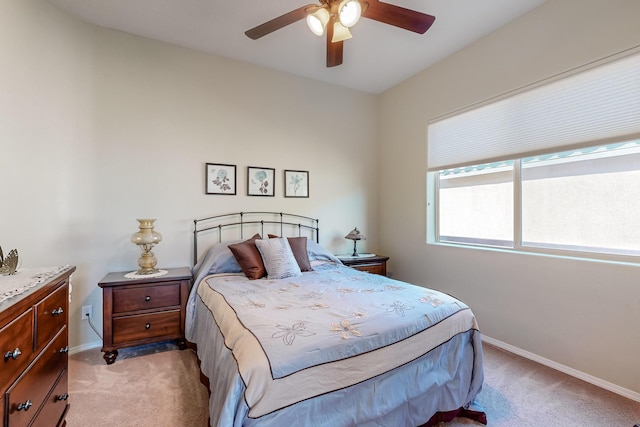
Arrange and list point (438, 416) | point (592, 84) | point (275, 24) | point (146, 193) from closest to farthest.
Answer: point (438, 416), point (275, 24), point (592, 84), point (146, 193)

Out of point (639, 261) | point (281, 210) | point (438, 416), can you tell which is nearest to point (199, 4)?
point (281, 210)

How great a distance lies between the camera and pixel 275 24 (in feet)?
6.39

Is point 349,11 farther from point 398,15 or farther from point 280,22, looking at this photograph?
point 280,22

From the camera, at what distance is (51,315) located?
4.45ft

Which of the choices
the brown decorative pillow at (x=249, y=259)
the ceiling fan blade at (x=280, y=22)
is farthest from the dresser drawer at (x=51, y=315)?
the ceiling fan blade at (x=280, y=22)

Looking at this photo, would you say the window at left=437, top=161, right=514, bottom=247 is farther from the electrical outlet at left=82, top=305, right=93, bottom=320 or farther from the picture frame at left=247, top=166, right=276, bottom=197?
the electrical outlet at left=82, top=305, right=93, bottom=320

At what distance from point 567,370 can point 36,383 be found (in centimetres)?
334

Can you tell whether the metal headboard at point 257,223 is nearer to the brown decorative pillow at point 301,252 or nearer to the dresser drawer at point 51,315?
the brown decorative pillow at point 301,252

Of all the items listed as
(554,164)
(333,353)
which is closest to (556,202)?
(554,164)

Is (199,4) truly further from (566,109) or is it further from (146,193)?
(566,109)

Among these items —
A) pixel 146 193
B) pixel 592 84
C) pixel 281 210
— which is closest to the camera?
pixel 592 84

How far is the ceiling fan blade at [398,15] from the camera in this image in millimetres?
1727

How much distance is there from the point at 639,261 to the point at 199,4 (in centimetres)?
383

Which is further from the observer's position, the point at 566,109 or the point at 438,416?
the point at 566,109
